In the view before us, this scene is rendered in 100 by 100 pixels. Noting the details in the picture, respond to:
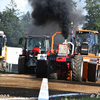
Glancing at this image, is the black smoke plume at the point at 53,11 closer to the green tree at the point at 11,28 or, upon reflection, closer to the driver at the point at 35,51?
the driver at the point at 35,51

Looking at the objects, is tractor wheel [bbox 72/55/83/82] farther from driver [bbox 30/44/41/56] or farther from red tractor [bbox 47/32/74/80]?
driver [bbox 30/44/41/56]

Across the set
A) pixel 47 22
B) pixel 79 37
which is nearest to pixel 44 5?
pixel 47 22

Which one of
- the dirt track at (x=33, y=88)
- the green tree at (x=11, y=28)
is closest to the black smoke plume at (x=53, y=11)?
the dirt track at (x=33, y=88)

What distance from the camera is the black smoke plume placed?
20.7 meters

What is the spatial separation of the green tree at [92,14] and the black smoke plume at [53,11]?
3836 centimetres

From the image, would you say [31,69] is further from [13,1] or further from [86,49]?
[13,1]

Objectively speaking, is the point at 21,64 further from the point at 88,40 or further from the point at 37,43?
the point at 88,40

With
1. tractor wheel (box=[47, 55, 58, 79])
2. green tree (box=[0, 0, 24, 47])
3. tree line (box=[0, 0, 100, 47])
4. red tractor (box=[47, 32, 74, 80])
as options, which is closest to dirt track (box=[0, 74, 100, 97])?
red tractor (box=[47, 32, 74, 80])

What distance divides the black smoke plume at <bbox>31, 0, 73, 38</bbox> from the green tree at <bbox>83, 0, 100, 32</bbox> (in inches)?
1510

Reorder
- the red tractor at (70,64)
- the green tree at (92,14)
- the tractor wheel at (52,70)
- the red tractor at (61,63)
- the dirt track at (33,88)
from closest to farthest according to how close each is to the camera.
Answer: the dirt track at (33,88) → the red tractor at (61,63) → the red tractor at (70,64) → the tractor wheel at (52,70) → the green tree at (92,14)

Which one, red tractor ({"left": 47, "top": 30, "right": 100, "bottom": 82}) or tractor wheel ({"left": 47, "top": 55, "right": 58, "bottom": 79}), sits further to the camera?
tractor wheel ({"left": 47, "top": 55, "right": 58, "bottom": 79})

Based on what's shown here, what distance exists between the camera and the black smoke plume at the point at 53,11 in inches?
815

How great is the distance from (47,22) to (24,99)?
51.7ft

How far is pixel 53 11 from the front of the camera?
21438 mm
